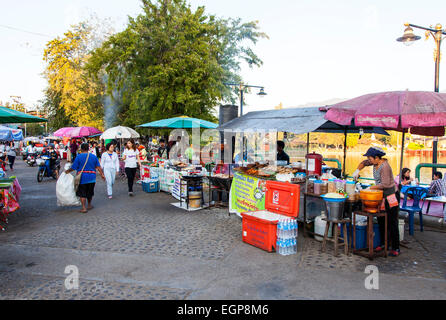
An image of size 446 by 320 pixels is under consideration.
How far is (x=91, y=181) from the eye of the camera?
9.06 meters

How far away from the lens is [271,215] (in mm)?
6719

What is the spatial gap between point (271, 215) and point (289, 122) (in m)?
2.14

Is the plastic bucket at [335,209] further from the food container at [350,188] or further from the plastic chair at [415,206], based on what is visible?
the plastic chair at [415,206]

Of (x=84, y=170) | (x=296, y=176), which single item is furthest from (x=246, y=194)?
(x=84, y=170)

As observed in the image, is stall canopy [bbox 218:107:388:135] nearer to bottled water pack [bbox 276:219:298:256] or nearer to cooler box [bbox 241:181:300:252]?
cooler box [bbox 241:181:300:252]

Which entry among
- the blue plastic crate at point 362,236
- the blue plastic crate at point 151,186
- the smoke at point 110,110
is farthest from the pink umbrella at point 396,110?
the smoke at point 110,110

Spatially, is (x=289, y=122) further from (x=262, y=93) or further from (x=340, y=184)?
(x=262, y=93)

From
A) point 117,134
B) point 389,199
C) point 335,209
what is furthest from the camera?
point 117,134

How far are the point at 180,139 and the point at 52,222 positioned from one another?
837 cm

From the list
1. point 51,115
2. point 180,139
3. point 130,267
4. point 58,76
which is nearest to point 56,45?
point 58,76

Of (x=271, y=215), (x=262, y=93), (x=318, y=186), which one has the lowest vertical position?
(x=271, y=215)

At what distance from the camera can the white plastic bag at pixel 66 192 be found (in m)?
8.92

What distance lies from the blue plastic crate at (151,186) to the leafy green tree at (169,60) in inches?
257

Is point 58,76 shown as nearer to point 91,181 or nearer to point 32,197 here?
point 32,197
